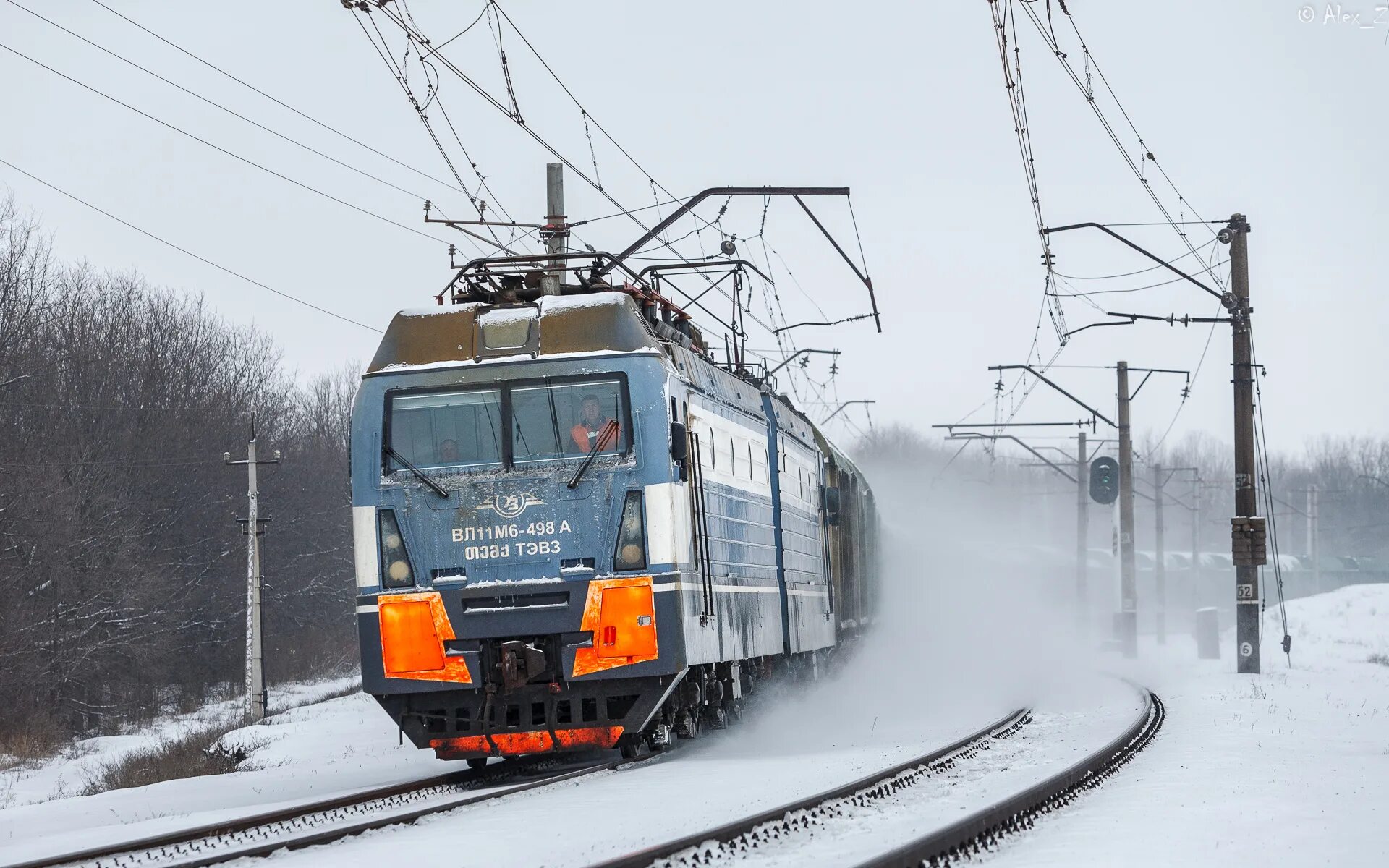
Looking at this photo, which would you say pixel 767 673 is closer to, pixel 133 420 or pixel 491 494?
pixel 491 494

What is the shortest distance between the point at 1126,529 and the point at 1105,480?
4.76 feet

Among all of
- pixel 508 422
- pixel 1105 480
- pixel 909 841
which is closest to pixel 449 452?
pixel 508 422

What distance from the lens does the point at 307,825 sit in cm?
1016

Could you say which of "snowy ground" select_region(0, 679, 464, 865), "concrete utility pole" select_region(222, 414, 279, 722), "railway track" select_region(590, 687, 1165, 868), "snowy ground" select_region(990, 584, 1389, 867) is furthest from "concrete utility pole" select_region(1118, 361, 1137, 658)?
"railway track" select_region(590, 687, 1165, 868)

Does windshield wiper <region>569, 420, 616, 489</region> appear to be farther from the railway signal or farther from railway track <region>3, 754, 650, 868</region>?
the railway signal

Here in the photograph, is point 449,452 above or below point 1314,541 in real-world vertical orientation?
above

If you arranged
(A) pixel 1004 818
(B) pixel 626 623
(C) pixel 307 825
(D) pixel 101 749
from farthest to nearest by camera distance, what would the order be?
1. (D) pixel 101 749
2. (B) pixel 626 623
3. (C) pixel 307 825
4. (A) pixel 1004 818

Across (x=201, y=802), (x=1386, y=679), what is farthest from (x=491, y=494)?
(x=1386, y=679)

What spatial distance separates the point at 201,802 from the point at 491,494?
11.5 feet

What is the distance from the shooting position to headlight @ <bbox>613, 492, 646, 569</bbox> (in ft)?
41.8

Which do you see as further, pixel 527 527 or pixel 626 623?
pixel 527 527

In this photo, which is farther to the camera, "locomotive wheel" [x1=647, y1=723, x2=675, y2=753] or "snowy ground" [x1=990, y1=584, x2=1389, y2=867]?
"locomotive wheel" [x1=647, y1=723, x2=675, y2=753]

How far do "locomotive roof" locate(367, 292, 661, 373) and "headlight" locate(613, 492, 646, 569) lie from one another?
124cm

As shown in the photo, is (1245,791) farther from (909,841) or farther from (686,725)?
(686,725)
